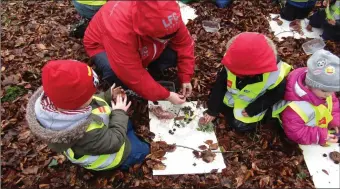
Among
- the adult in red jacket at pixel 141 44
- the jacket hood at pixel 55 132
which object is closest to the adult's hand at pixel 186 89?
the adult in red jacket at pixel 141 44

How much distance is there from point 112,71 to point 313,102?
6.59 feet

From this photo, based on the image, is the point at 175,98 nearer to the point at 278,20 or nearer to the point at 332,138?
the point at 332,138

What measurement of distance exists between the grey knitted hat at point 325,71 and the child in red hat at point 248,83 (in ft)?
0.98

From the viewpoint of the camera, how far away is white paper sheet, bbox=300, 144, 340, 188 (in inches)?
127

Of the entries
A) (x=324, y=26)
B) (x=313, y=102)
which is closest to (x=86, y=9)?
(x=313, y=102)

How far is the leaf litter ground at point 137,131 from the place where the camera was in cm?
318

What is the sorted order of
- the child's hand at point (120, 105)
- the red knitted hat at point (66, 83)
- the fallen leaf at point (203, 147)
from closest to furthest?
1. the red knitted hat at point (66, 83)
2. the child's hand at point (120, 105)
3. the fallen leaf at point (203, 147)

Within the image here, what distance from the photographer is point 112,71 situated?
11.6 feet

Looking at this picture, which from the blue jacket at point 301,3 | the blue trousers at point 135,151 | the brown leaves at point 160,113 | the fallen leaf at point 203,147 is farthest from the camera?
the blue jacket at point 301,3

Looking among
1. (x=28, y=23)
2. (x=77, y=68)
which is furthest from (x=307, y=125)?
(x=28, y=23)

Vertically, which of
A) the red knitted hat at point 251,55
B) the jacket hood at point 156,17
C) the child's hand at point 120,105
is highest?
the jacket hood at point 156,17

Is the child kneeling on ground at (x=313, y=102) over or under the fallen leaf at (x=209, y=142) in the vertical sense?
over

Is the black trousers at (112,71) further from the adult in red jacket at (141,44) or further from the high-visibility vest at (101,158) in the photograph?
the high-visibility vest at (101,158)

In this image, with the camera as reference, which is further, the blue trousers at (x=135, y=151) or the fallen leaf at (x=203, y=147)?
the fallen leaf at (x=203, y=147)
